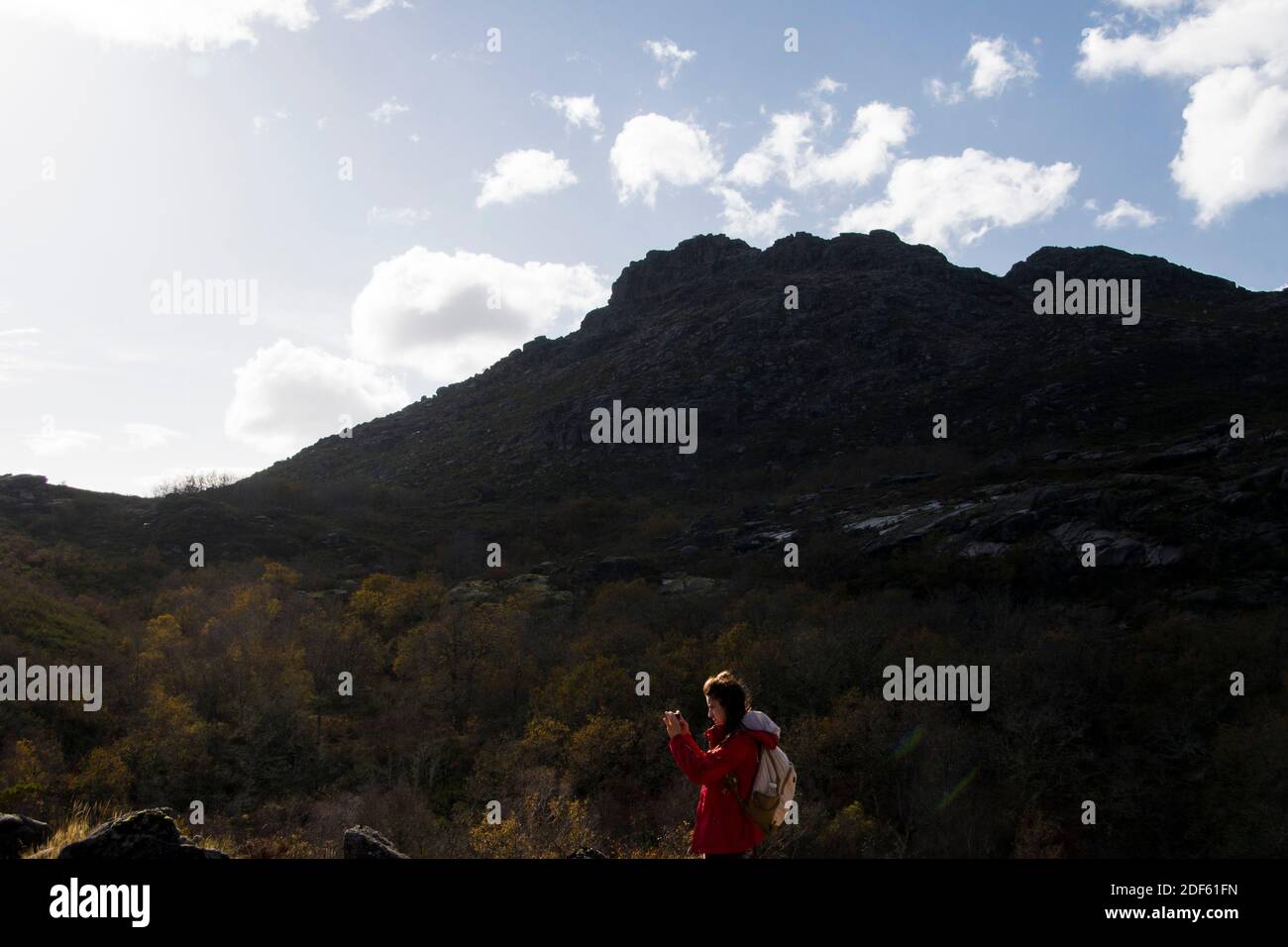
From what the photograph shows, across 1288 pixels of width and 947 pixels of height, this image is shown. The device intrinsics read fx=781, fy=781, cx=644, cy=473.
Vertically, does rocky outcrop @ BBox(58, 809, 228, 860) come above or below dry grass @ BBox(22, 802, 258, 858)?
above

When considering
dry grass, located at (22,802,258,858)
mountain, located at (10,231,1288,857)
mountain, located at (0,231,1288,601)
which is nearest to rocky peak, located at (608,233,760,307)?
mountain, located at (0,231,1288,601)

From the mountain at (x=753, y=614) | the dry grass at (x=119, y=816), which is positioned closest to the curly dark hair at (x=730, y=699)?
the mountain at (x=753, y=614)

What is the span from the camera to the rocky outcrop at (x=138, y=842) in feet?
23.7

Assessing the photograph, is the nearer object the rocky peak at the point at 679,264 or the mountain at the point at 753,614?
the mountain at the point at 753,614

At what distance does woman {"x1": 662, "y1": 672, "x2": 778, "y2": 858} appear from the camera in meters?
5.82

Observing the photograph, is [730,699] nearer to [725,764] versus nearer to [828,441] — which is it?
[725,764]

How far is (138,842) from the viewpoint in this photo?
7.37 meters

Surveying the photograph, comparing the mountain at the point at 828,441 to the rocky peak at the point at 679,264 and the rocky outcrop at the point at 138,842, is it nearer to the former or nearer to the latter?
the rocky peak at the point at 679,264

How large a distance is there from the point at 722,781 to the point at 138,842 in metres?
5.66

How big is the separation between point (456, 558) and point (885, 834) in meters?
45.5

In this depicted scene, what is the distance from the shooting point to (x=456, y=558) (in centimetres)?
Answer: 6281

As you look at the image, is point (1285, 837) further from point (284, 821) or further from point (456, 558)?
point (456, 558)

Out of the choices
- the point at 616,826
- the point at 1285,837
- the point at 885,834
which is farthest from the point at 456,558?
the point at 1285,837

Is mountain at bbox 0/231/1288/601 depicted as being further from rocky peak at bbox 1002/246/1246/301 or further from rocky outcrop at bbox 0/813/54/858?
rocky outcrop at bbox 0/813/54/858
